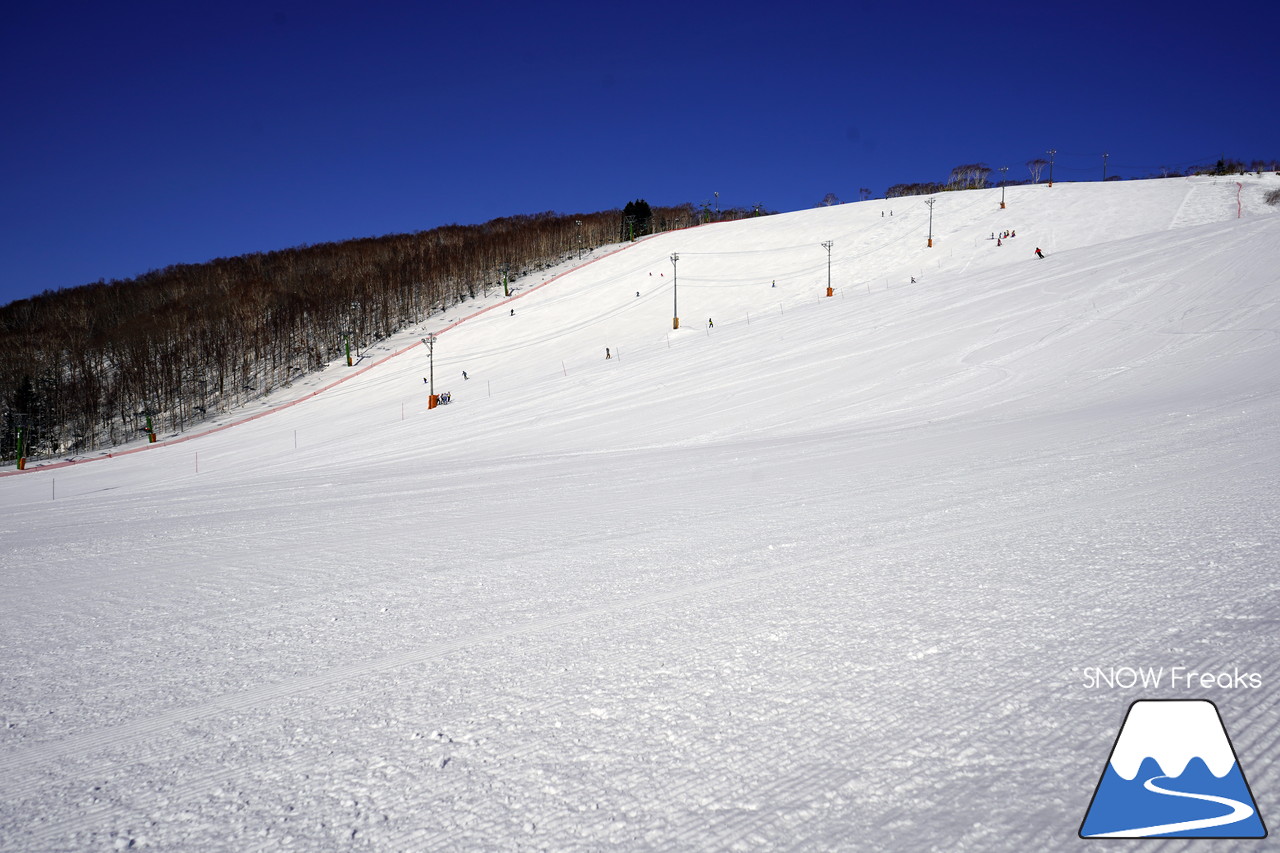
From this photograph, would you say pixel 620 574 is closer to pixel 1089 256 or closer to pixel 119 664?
pixel 119 664

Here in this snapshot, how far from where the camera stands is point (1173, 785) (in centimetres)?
216

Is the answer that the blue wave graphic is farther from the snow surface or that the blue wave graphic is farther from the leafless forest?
the leafless forest

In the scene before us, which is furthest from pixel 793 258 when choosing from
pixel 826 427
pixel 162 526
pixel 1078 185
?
pixel 162 526

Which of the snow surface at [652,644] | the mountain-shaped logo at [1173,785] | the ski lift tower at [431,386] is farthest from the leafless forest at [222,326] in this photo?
the mountain-shaped logo at [1173,785]

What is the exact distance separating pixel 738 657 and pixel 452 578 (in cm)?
261

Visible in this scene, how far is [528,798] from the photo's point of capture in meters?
2.32

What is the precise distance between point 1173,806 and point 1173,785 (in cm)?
10

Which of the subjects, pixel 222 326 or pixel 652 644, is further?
pixel 222 326

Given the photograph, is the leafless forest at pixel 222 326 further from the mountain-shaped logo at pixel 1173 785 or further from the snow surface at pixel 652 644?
the mountain-shaped logo at pixel 1173 785

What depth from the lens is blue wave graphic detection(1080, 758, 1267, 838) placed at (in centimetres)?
202

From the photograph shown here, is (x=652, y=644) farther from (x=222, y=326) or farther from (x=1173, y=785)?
(x=222, y=326)

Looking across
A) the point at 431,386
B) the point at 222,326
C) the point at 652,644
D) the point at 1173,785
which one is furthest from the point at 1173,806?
the point at 222,326

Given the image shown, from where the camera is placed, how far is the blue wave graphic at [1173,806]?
2.02 meters

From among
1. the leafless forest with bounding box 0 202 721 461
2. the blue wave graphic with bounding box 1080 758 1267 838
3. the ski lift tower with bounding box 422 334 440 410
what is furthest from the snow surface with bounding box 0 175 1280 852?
the leafless forest with bounding box 0 202 721 461
